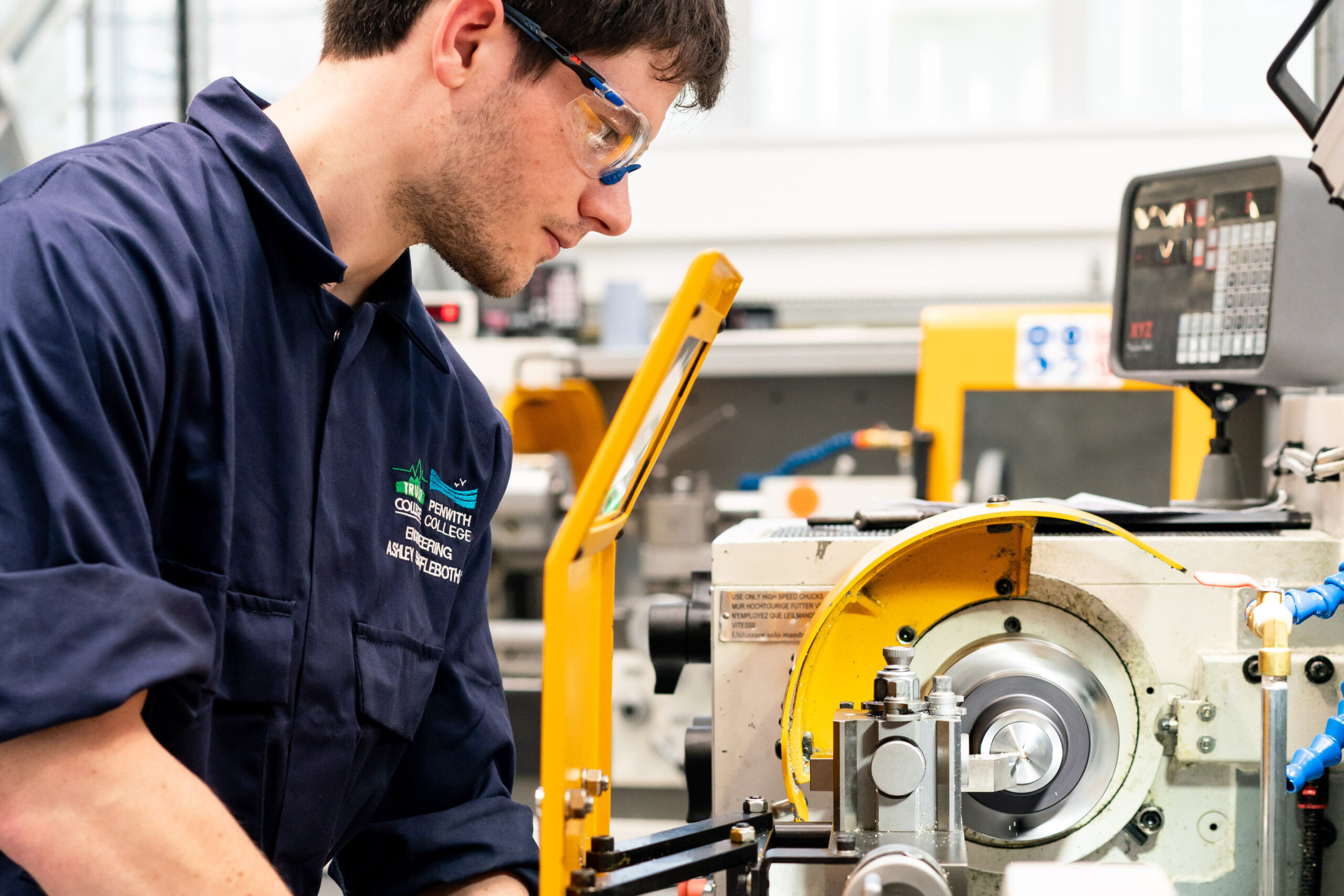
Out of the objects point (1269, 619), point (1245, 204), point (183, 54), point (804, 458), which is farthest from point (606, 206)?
point (183, 54)

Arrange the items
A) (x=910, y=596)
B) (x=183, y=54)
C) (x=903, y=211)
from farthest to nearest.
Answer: (x=903, y=211), (x=183, y=54), (x=910, y=596)

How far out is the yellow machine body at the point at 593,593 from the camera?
0.61 m

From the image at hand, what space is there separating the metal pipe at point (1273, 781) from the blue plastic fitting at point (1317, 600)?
7 cm

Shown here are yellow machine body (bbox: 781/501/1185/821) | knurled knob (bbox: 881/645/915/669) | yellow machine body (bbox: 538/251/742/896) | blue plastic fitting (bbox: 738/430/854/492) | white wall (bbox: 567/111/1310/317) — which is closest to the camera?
yellow machine body (bbox: 538/251/742/896)

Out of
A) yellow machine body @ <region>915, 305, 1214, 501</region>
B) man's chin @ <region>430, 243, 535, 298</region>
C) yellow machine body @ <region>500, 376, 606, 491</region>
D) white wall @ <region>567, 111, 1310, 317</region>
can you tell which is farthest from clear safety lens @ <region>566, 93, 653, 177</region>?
white wall @ <region>567, 111, 1310, 317</region>

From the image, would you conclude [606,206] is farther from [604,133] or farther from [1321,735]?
[1321,735]

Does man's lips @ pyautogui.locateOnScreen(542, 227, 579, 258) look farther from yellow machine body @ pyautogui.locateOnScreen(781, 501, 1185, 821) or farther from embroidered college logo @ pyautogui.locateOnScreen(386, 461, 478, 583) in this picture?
yellow machine body @ pyautogui.locateOnScreen(781, 501, 1185, 821)

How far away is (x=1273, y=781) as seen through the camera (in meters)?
0.77

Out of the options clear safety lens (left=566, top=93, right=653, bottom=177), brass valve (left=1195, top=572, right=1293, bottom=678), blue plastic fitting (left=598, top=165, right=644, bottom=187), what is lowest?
brass valve (left=1195, top=572, right=1293, bottom=678)

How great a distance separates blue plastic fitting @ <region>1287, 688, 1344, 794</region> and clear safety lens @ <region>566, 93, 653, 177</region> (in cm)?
70

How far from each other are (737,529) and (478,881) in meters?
0.40

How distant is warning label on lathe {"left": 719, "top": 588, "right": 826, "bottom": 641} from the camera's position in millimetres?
934

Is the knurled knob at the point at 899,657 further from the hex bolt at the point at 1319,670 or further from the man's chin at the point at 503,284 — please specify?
the man's chin at the point at 503,284

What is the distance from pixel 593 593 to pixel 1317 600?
1.71 feet
